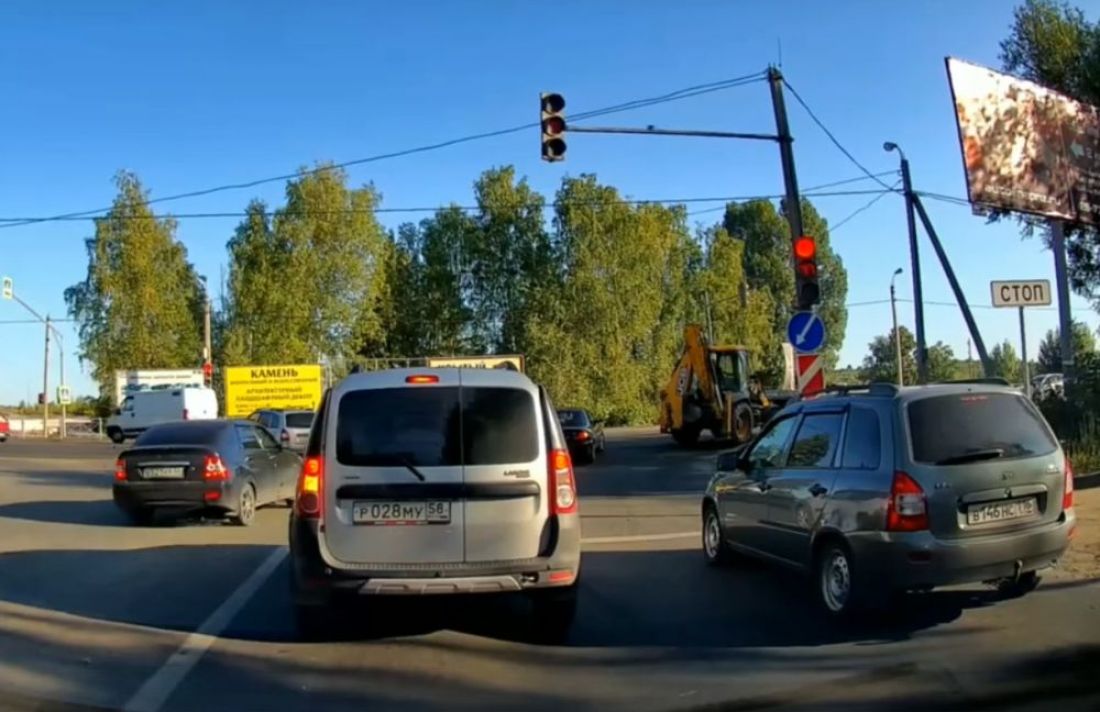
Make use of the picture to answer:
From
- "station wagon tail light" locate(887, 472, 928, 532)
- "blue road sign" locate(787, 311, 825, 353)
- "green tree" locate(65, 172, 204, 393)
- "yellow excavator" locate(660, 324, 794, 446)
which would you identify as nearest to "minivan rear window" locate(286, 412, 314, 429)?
"yellow excavator" locate(660, 324, 794, 446)

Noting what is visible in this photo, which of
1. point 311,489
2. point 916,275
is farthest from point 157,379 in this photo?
point 311,489

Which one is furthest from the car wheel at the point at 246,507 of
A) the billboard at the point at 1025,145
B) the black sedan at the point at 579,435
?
the billboard at the point at 1025,145

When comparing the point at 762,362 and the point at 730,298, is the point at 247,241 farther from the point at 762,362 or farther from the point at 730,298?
the point at 762,362

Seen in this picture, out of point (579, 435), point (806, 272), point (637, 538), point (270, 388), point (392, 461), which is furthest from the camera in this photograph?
point (270, 388)

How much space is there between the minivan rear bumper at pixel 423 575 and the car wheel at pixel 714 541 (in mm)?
3477

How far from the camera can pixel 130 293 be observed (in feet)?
200

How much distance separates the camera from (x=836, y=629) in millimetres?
7320

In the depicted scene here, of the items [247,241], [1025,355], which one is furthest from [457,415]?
[247,241]

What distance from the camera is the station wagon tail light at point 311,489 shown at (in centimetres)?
673

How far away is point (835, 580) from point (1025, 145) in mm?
16340

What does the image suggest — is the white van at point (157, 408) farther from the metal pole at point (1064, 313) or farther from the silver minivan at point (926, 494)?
the silver minivan at point (926, 494)

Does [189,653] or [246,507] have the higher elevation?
[246,507]

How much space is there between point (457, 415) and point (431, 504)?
2.02 feet

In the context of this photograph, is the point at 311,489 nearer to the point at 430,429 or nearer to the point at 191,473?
the point at 430,429
